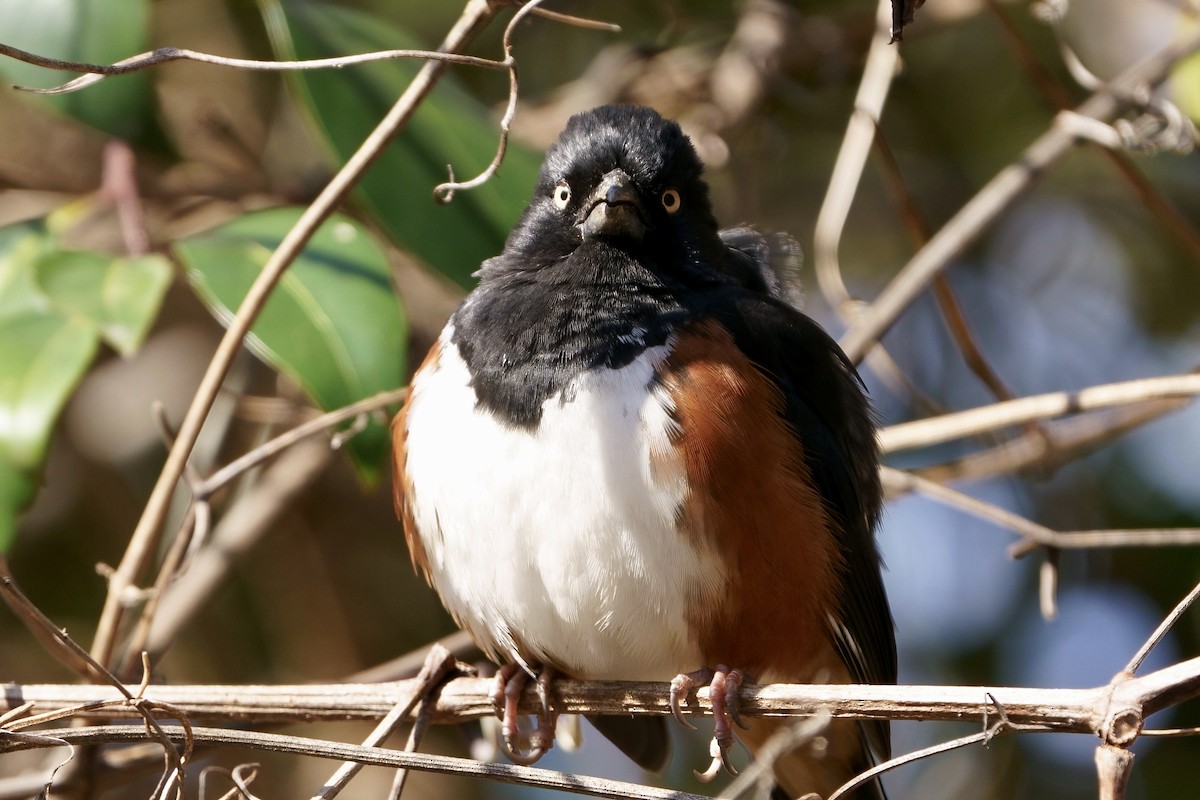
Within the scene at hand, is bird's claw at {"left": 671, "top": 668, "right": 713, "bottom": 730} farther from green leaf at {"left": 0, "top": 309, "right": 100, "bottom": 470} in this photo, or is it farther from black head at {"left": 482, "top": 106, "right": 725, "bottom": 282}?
green leaf at {"left": 0, "top": 309, "right": 100, "bottom": 470}

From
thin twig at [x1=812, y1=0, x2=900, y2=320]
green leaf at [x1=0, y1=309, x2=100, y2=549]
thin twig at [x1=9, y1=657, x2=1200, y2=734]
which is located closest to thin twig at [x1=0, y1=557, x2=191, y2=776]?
thin twig at [x1=9, y1=657, x2=1200, y2=734]

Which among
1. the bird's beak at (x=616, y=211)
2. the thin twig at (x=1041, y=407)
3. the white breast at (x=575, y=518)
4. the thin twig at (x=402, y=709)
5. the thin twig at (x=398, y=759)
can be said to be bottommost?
the thin twig at (x=398, y=759)

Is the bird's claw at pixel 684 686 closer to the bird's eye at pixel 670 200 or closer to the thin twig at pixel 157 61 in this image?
the bird's eye at pixel 670 200

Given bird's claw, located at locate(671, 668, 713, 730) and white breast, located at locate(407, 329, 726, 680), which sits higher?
white breast, located at locate(407, 329, 726, 680)

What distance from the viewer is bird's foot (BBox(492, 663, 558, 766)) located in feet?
8.76

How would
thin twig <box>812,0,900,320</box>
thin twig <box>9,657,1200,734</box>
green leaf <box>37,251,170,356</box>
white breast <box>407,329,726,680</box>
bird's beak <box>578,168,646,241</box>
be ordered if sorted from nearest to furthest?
1. thin twig <box>9,657,1200,734</box>
2. white breast <box>407,329,726,680</box>
3. green leaf <box>37,251,170,356</box>
4. bird's beak <box>578,168,646,241</box>
5. thin twig <box>812,0,900,320</box>

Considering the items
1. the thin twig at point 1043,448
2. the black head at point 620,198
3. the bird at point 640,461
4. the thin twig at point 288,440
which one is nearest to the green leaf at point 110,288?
the thin twig at point 288,440

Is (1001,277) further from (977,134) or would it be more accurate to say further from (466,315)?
(466,315)

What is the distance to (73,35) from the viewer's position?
→ 2961 millimetres

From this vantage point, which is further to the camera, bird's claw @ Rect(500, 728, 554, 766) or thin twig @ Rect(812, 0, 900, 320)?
thin twig @ Rect(812, 0, 900, 320)

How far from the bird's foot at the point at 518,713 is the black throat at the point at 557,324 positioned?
580mm

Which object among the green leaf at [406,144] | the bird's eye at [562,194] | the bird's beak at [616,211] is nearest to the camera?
the bird's beak at [616,211]

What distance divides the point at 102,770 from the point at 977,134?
382cm

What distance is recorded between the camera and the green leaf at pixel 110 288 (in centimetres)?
269
